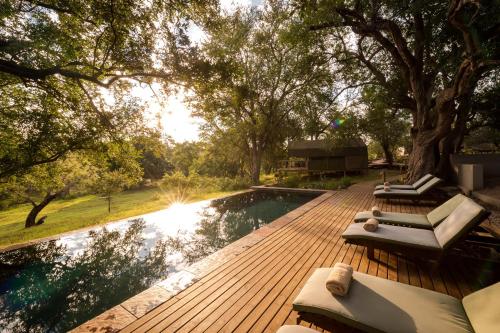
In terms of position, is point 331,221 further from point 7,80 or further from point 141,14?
point 7,80

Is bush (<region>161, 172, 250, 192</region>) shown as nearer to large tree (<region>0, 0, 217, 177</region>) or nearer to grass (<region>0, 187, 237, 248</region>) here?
grass (<region>0, 187, 237, 248</region>)

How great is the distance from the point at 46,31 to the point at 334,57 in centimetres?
1396

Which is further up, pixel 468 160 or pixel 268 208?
pixel 468 160

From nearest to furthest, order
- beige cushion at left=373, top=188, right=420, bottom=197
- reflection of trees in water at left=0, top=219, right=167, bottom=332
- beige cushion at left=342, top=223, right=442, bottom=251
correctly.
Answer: beige cushion at left=342, top=223, right=442, bottom=251
reflection of trees in water at left=0, top=219, right=167, bottom=332
beige cushion at left=373, top=188, right=420, bottom=197

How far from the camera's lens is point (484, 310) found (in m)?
1.97

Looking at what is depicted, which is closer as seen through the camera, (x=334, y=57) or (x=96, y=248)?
(x=96, y=248)

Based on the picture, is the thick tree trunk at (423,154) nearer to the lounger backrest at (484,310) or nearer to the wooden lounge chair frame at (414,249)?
the wooden lounge chair frame at (414,249)

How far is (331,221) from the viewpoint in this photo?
23.2ft

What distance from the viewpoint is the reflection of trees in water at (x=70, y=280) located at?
14.3 feet

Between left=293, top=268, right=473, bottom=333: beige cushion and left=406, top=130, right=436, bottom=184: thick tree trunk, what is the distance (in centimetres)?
1221

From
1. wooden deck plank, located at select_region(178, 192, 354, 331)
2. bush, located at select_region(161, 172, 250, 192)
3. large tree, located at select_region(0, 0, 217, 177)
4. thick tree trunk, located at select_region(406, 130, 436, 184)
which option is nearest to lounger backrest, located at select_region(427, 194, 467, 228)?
wooden deck plank, located at select_region(178, 192, 354, 331)

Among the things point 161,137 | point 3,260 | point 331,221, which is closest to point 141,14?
point 161,137

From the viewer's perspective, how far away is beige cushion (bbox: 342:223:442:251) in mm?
3708

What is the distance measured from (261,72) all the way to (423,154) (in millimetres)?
15745
